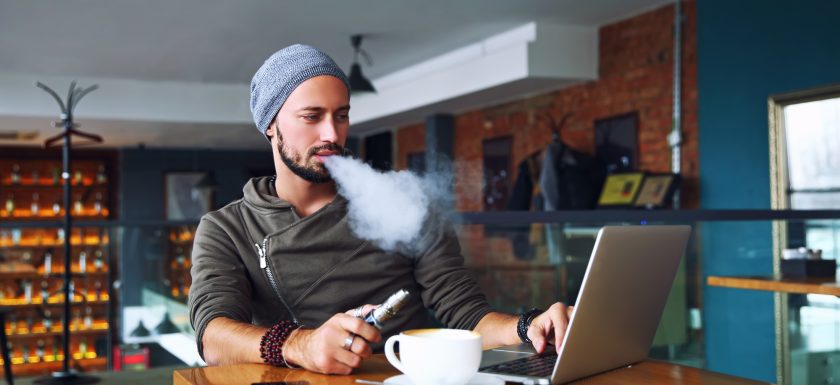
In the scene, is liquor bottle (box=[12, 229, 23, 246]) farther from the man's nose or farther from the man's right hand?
the man's right hand

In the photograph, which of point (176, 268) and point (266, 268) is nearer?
point (266, 268)

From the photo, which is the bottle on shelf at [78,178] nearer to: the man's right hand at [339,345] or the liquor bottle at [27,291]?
the liquor bottle at [27,291]

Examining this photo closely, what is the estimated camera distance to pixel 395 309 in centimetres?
112

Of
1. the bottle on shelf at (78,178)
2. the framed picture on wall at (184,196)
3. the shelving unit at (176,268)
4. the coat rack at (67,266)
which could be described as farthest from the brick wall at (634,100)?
the bottle on shelf at (78,178)

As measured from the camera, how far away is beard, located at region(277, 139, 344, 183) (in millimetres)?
1578

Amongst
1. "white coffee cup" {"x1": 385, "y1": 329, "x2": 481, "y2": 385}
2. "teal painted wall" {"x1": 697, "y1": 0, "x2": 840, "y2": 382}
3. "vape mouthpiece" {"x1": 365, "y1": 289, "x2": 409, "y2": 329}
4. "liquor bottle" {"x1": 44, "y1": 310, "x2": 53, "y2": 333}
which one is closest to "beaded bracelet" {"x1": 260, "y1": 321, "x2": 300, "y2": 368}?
"vape mouthpiece" {"x1": 365, "y1": 289, "x2": 409, "y2": 329}

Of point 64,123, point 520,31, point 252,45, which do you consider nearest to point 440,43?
point 520,31

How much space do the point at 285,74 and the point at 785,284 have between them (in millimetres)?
2255

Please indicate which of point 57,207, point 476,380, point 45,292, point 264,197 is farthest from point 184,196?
point 476,380

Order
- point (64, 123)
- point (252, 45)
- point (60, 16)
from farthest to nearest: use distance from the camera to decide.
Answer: point (252, 45)
point (60, 16)
point (64, 123)

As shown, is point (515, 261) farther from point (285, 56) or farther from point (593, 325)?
point (593, 325)

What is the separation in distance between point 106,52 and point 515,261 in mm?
5286

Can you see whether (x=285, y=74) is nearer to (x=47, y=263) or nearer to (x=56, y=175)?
(x=47, y=263)

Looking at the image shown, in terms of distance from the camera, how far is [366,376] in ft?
3.85
